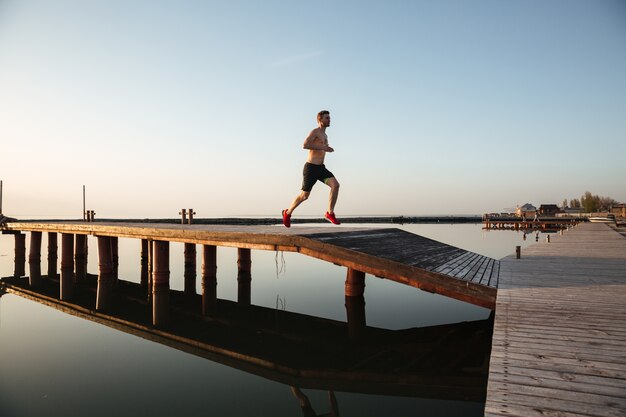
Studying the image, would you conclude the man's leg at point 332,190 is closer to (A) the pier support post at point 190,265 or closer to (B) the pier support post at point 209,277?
(B) the pier support post at point 209,277

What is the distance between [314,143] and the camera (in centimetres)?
913

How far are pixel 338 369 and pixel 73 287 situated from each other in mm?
12889

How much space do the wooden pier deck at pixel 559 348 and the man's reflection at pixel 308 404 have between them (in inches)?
105

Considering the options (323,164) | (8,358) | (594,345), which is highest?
(323,164)

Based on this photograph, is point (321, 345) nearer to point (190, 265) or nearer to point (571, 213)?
point (190, 265)

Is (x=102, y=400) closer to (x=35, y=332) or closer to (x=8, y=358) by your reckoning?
(x=8, y=358)

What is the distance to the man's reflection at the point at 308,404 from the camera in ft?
19.1

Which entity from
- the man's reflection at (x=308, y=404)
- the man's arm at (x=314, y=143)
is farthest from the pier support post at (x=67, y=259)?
the man's reflection at (x=308, y=404)

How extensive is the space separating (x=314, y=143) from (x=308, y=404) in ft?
17.7

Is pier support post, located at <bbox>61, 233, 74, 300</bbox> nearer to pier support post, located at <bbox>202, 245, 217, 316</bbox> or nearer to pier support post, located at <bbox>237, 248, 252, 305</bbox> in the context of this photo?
pier support post, located at <bbox>202, 245, 217, 316</bbox>

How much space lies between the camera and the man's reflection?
5.82 metres

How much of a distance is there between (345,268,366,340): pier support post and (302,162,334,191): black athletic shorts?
381cm

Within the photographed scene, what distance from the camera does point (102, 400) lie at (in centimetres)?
656

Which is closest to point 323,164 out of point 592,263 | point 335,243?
point 335,243
